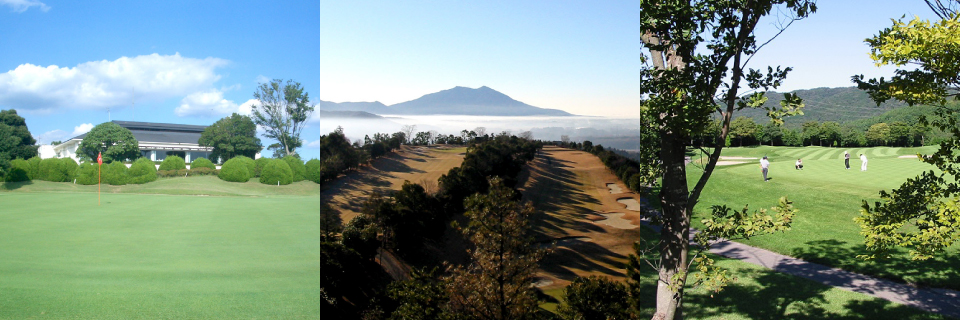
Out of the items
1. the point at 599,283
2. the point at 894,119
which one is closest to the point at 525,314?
the point at 599,283

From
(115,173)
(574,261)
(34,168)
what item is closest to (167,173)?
(115,173)

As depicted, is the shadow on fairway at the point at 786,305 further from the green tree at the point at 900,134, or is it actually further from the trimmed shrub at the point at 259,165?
the trimmed shrub at the point at 259,165

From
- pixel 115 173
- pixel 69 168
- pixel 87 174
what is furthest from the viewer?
pixel 115 173

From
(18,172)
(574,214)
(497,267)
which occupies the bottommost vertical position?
(18,172)

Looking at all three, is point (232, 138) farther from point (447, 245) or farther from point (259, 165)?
point (447, 245)

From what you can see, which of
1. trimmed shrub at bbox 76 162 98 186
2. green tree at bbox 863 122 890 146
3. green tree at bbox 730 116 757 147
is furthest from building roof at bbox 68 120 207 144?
green tree at bbox 863 122 890 146

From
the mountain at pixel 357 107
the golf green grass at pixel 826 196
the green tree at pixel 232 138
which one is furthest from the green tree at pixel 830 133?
the green tree at pixel 232 138
